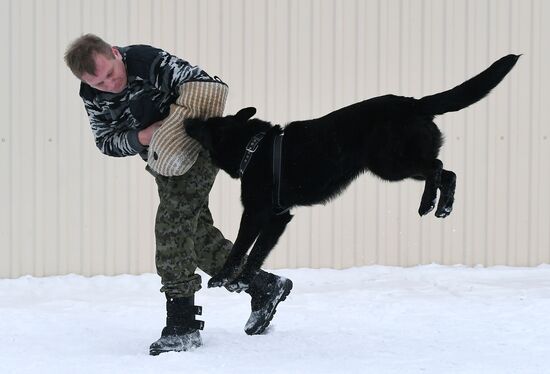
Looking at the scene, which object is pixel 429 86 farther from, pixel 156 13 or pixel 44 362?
pixel 44 362

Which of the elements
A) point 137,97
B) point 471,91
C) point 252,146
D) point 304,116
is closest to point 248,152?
point 252,146

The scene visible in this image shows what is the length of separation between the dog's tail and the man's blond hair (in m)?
1.23

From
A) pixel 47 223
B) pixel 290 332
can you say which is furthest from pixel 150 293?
pixel 290 332

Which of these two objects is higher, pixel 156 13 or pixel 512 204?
pixel 156 13

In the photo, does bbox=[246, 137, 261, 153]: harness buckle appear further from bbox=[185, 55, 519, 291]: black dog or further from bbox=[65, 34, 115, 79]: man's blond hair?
bbox=[65, 34, 115, 79]: man's blond hair

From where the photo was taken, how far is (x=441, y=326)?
329cm

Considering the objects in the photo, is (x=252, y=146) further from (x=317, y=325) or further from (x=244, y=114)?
(x=317, y=325)

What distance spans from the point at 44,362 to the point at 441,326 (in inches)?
67.8

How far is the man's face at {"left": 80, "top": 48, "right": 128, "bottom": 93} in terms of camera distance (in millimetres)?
2637

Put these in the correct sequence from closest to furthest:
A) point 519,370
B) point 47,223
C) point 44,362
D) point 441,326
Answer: point 519,370 → point 44,362 → point 441,326 → point 47,223

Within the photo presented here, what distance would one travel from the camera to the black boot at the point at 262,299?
10.00 ft

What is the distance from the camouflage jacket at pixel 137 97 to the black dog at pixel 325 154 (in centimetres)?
16

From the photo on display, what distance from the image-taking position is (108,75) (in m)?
2.68

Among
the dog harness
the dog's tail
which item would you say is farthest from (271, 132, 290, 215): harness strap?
the dog's tail
